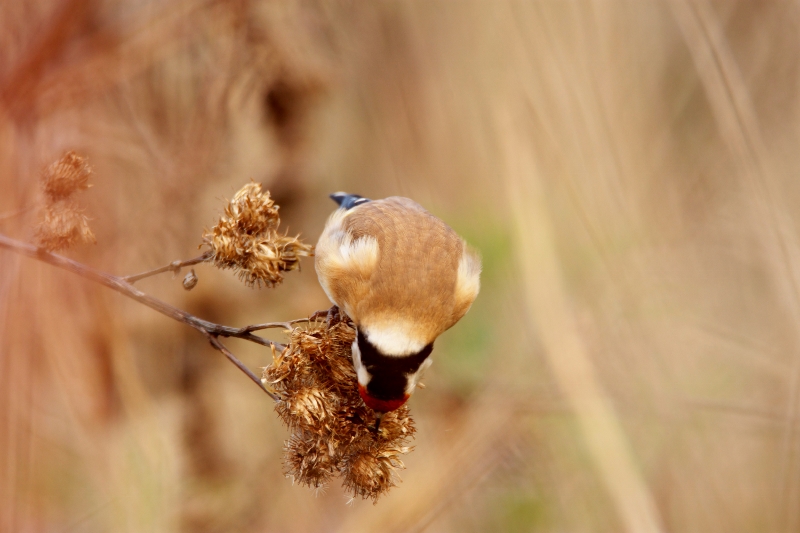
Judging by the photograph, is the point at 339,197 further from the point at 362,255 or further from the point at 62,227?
the point at 62,227

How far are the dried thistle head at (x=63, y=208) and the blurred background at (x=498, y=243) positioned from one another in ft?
1.28

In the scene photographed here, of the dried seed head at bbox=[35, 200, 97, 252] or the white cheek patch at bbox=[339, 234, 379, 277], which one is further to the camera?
the white cheek patch at bbox=[339, 234, 379, 277]

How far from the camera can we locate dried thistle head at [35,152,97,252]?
1.32 meters

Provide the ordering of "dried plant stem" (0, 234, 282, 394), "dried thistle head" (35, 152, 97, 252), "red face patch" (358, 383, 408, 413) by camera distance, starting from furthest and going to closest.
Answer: "red face patch" (358, 383, 408, 413), "dried thistle head" (35, 152, 97, 252), "dried plant stem" (0, 234, 282, 394)

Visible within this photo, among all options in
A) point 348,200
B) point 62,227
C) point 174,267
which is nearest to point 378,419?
point 174,267

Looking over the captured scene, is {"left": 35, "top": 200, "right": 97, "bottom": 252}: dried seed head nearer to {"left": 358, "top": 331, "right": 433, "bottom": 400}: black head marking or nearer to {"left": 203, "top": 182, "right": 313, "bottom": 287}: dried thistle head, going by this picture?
{"left": 203, "top": 182, "right": 313, "bottom": 287}: dried thistle head

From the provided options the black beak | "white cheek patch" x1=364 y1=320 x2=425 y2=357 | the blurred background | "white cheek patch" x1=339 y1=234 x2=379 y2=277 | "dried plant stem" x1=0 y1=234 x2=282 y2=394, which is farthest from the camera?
the black beak

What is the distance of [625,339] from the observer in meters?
2.40

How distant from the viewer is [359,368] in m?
1.53

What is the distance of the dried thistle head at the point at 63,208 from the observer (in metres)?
1.32

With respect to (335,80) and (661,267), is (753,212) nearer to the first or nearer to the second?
(661,267)

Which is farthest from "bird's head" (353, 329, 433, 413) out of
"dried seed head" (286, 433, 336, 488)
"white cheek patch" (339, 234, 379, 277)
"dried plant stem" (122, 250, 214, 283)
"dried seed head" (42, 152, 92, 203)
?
"dried seed head" (42, 152, 92, 203)

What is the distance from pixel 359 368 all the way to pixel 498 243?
112 centimetres

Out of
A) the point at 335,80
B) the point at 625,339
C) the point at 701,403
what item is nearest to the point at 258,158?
the point at 335,80
